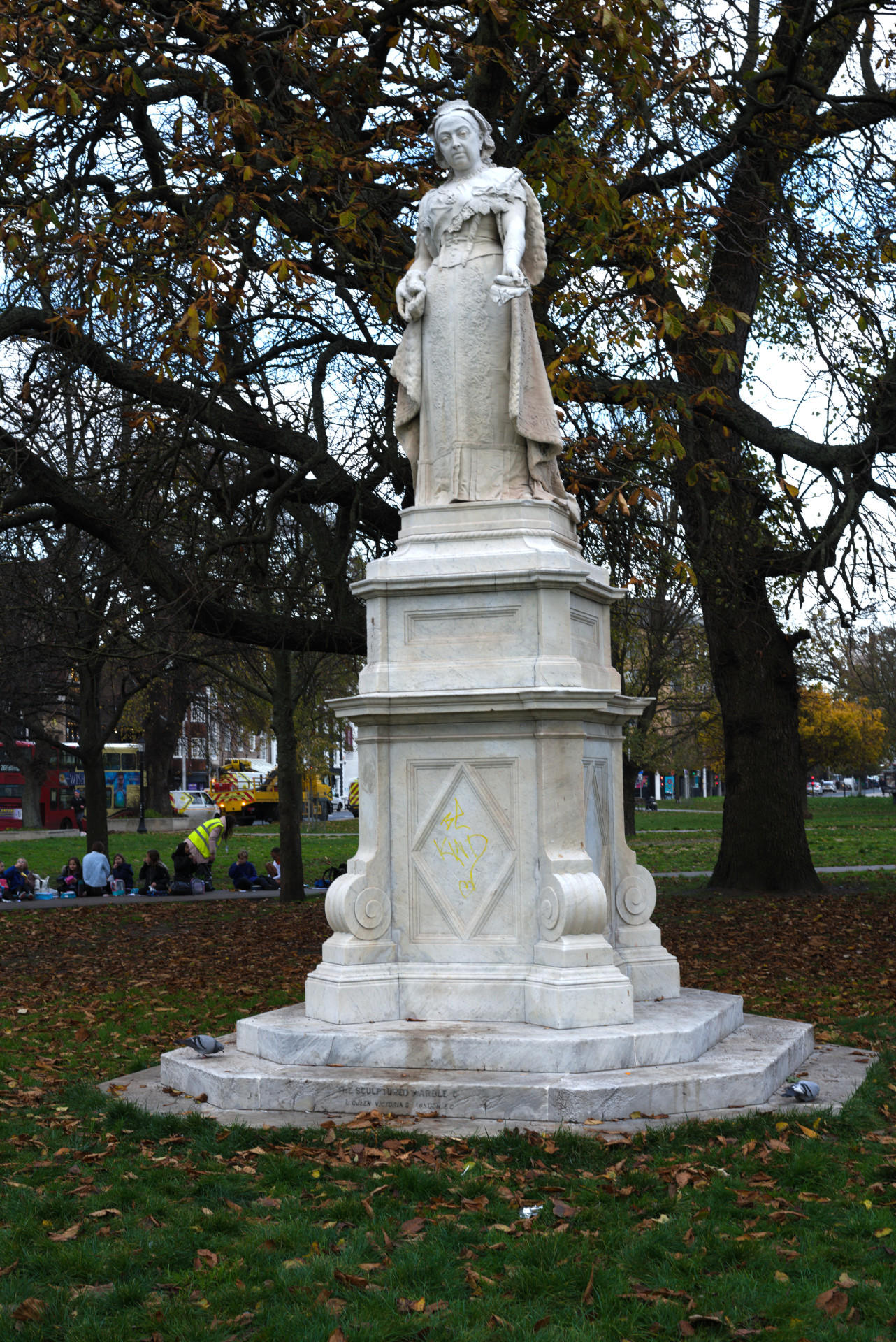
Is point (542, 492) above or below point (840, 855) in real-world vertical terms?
above

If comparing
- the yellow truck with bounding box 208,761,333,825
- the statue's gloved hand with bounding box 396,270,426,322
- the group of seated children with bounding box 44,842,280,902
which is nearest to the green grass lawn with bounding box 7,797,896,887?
the yellow truck with bounding box 208,761,333,825

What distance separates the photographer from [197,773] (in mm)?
73438

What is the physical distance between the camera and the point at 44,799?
160ft

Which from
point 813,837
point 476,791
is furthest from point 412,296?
point 813,837

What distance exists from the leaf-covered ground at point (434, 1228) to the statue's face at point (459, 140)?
523cm

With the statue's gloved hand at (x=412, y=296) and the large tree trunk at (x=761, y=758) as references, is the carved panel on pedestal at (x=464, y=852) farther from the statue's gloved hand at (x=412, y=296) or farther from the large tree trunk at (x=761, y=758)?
the large tree trunk at (x=761, y=758)

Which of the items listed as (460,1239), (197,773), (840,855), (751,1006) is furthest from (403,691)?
(197,773)

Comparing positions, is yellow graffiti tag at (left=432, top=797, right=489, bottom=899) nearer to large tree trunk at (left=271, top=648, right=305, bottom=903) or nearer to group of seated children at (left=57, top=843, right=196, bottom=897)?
large tree trunk at (left=271, top=648, right=305, bottom=903)

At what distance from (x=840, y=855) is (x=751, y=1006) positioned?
1858cm

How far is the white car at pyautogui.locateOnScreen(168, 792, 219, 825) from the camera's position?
5034 cm

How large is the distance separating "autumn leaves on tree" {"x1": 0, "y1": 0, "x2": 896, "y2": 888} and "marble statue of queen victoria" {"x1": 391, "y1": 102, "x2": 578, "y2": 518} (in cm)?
255

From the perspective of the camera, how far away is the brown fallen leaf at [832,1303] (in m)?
4.08

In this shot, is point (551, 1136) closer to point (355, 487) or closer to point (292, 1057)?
point (292, 1057)

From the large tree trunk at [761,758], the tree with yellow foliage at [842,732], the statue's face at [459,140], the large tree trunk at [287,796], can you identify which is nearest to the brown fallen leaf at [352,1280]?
the statue's face at [459,140]
